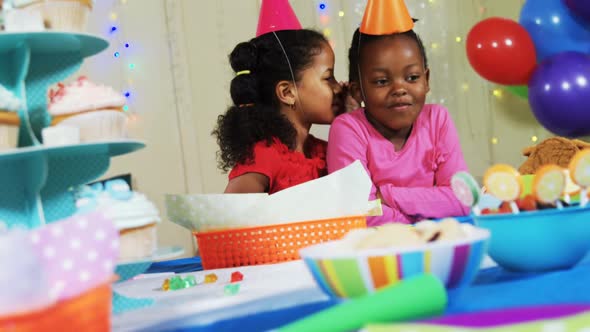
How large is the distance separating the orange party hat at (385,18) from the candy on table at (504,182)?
918 mm

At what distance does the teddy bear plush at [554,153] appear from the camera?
5.43 feet

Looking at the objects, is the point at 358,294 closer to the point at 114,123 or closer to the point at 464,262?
the point at 464,262

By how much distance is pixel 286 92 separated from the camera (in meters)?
1.68

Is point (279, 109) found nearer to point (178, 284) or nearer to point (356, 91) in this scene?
point (356, 91)

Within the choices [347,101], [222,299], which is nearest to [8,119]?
[222,299]

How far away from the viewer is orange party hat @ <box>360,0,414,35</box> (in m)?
1.52

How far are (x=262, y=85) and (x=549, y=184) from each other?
113 centimetres

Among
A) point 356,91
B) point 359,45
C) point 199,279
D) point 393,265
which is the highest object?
point 359,45

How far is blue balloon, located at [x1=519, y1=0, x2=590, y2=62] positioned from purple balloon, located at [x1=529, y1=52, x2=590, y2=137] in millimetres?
34

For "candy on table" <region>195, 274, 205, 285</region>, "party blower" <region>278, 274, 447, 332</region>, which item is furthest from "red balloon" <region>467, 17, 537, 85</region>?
"party blower" <region>278, 274, 447, 332</region>

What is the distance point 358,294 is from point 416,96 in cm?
104

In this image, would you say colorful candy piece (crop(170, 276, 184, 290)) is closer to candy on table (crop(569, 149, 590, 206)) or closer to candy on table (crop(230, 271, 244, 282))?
candy on table (crop(230, 271, 244, 282))

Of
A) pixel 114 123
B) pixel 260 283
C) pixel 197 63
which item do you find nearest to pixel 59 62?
pixel 114 123

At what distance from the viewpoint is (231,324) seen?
1.89 feet
